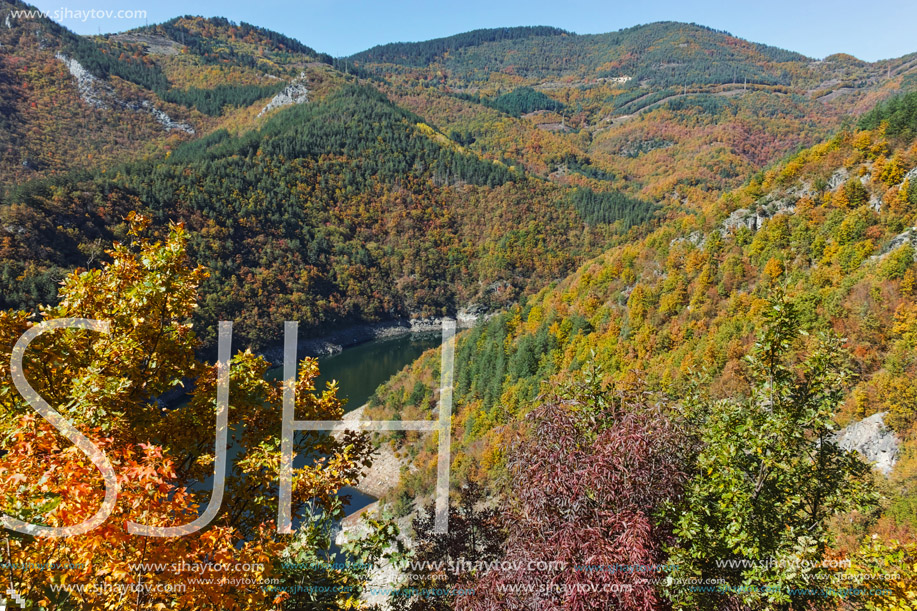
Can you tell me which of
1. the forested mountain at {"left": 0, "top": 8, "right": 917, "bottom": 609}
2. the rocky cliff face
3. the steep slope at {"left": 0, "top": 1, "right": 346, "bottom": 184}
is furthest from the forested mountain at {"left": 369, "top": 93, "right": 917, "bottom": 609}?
the steep slope at {"left": 0, "top": 1, "right": 346, "bottom": 184}

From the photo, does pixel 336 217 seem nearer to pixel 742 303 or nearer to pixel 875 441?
pixel 742 303

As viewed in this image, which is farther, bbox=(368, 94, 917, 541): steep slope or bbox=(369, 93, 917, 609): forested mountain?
bbox=(368, 94, 917, 541): steep slope

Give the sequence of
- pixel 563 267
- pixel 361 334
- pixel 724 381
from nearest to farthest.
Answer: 1. pixel 724 381
2. pixel 361 334
3. pixel 563 267

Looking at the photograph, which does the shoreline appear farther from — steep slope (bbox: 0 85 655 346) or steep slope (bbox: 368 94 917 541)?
steep slope (bbox: 368 94 917 541)

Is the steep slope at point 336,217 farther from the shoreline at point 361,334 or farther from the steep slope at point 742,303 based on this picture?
the steep slope at point 742,303

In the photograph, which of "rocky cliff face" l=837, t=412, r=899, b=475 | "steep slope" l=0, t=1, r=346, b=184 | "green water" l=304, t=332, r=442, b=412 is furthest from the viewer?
"steep slope" l=0, t=1, r=346, b=184

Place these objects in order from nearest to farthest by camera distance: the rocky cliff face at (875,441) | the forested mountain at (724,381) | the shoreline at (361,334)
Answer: the forested mountain at (724,381) < the rocky cliff face at (875,441) < the shoreline at (361,334)

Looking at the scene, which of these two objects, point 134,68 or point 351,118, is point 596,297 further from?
point 134,68

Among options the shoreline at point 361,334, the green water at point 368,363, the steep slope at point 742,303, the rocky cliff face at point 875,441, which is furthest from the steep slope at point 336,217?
the rocky cliff face at point 875,441

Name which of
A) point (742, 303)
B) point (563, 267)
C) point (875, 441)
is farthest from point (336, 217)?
point (875, 441)

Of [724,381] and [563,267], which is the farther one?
[563,267]

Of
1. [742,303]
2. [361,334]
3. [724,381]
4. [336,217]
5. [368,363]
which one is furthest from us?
[336,217]

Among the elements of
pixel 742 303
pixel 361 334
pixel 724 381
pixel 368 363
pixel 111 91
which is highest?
pixel 111 91

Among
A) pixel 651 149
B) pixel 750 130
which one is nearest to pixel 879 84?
pixel 750 130
